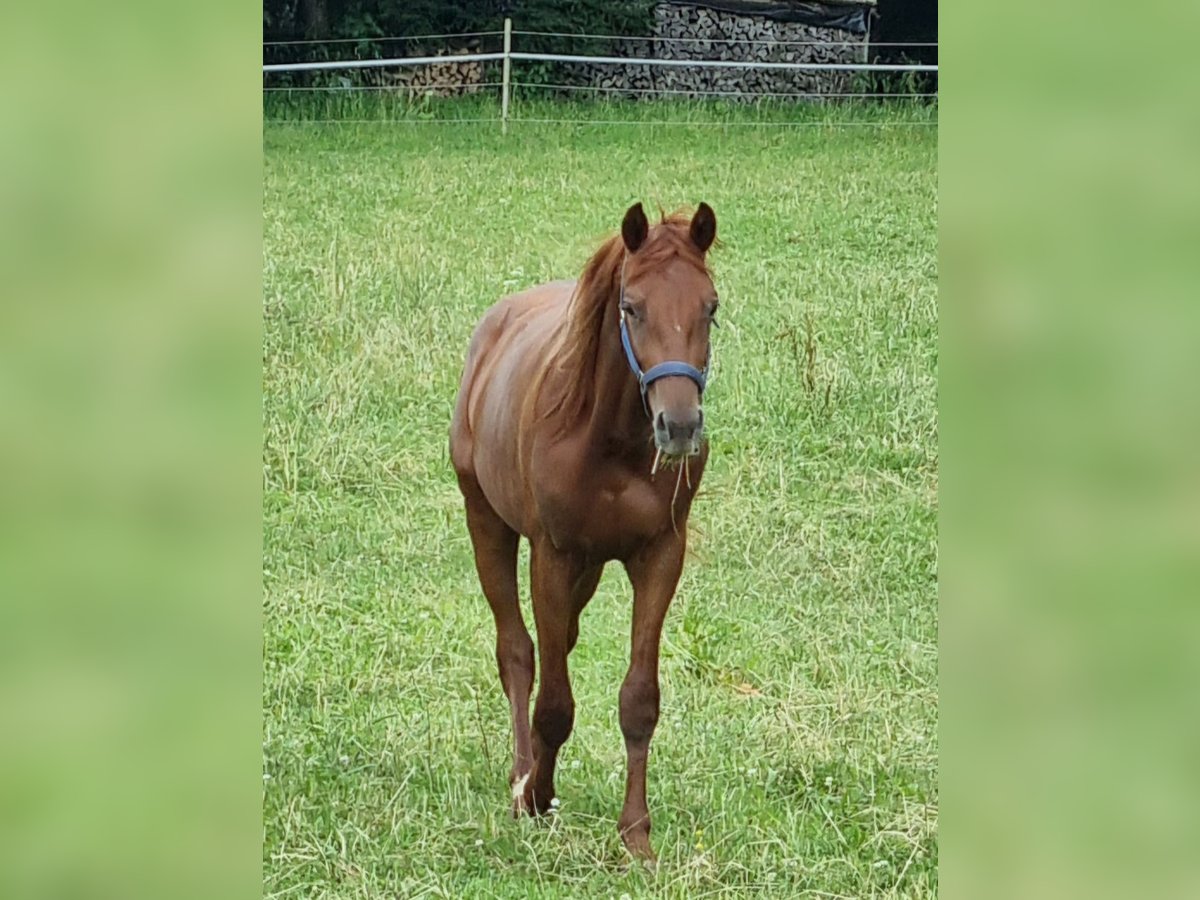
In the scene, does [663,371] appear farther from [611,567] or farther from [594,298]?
[611,567]

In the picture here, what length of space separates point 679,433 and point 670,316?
246 millimetres

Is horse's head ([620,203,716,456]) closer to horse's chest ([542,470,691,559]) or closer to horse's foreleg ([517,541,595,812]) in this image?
horse's chest ([542,470,691,559])

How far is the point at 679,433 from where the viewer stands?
2.31 m

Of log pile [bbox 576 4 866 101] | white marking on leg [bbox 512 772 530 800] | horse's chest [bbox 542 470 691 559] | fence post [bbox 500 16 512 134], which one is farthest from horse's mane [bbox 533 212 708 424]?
white marking on leg [bbox 512 772 530 800]

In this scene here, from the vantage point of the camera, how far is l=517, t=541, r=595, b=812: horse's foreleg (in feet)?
9.55

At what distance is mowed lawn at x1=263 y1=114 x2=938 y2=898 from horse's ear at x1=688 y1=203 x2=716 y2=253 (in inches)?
7.8

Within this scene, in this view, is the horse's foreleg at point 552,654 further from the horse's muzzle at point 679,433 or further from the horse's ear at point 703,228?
the horse's ear at point 703,228

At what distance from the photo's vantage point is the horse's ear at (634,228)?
8.16 ft

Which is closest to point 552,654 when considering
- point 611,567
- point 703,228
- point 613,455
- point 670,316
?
point 613,455

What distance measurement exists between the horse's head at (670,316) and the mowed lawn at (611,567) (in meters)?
0.22
